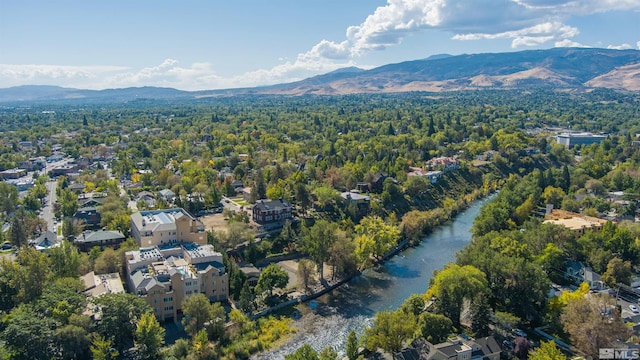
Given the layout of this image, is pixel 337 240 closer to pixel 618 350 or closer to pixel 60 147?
pixel 618 350

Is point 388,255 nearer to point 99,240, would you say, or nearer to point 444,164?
point 99,240

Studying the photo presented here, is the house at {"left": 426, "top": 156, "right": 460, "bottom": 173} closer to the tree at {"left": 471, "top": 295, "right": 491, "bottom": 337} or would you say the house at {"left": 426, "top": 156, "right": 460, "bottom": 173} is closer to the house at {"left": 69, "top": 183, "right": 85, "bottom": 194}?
the tree at {"left": 471, "top": 295, "right": 491, "bottom": 337}

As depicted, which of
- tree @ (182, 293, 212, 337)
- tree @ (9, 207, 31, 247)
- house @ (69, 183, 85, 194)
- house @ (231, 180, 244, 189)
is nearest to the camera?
tree @ (182, 293, 212, 337)

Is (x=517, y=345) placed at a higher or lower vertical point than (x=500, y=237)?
lower

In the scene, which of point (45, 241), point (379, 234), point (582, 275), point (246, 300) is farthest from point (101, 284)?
point (582, 275)

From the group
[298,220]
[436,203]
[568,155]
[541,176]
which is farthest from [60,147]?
[568,155]

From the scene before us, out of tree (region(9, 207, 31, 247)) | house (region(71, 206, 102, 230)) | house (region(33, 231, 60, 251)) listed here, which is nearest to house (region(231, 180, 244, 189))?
house (region(71, 206, 102, 230))
